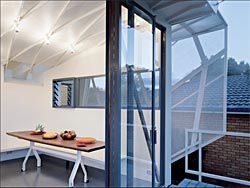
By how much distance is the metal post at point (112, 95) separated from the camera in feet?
4.71

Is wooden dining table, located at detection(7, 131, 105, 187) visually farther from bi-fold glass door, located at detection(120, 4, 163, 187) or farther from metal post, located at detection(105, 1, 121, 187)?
metal post, located at detection(105, 1, 121, 187)

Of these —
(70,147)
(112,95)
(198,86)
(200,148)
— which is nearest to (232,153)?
(200,148)

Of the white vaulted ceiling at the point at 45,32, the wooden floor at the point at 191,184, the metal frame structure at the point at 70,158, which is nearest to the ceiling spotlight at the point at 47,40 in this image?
the white vaulted ceiling at the point at 45,32

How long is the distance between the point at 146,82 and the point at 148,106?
0.23 m

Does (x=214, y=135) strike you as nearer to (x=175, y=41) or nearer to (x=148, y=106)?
(x=148, y=106)

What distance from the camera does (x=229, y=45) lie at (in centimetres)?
135

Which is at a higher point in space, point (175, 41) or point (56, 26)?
point (56, 26)

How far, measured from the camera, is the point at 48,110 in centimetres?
501

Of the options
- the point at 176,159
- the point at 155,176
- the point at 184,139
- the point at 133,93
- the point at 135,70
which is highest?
the point at 135,70

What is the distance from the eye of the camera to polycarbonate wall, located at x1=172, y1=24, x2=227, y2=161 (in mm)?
1520

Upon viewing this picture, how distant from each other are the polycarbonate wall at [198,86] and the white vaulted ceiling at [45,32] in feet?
4.73

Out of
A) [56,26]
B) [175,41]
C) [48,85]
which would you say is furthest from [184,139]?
[48,85]

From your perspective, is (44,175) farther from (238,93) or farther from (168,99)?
(238,93)

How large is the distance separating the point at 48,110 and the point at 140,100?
11.7 ft
